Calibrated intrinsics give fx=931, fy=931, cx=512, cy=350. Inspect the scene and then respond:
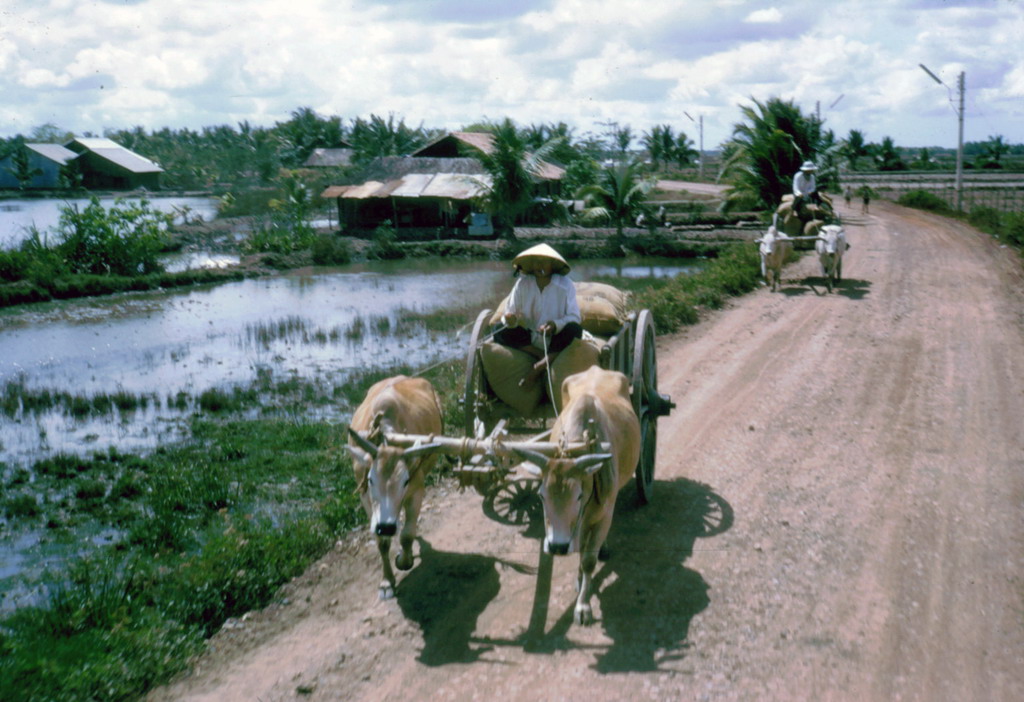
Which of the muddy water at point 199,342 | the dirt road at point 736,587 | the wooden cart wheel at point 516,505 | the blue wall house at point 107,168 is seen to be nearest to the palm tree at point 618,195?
the muddy water at point 199,342

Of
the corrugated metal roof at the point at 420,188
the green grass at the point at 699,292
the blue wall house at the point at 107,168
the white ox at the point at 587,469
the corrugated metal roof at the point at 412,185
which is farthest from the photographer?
the blue wall house at the point at 107,168

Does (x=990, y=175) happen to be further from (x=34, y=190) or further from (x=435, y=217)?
(x=34, y=190)

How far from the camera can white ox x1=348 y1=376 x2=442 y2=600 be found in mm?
5203

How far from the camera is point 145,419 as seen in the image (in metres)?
12.8

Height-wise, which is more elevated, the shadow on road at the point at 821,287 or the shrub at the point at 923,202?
the shrub at the point at 923,202

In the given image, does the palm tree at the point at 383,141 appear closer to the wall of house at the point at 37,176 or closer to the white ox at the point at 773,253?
the wall of house at the point at 37,176

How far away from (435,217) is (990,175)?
37.9 meters

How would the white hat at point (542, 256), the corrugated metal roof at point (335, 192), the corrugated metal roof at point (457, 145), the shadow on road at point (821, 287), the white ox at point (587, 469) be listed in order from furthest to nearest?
the corrugated metal roof at point (457, 145) < the corrugated metal roof at point (335, 192) < the shadow on road at point (821, 287) < the white hat at point (542, 256) < the white ox at point (587, 469)

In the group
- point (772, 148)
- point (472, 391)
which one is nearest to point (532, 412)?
point (472, 391)

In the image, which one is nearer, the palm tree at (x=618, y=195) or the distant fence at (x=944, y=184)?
the palm tree at (x=618, y=195)

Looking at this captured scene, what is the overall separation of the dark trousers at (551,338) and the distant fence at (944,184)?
33.4 meters

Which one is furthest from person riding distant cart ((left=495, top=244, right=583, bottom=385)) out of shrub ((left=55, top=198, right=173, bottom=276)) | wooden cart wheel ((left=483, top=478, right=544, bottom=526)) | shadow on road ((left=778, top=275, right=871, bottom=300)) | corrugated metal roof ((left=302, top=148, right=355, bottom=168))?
corrugated metal roof ((left=302, top=148, right=355, bottom=168))

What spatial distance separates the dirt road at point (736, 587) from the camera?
480cm

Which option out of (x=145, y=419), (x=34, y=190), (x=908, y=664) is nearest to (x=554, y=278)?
(x=908, y=664)
